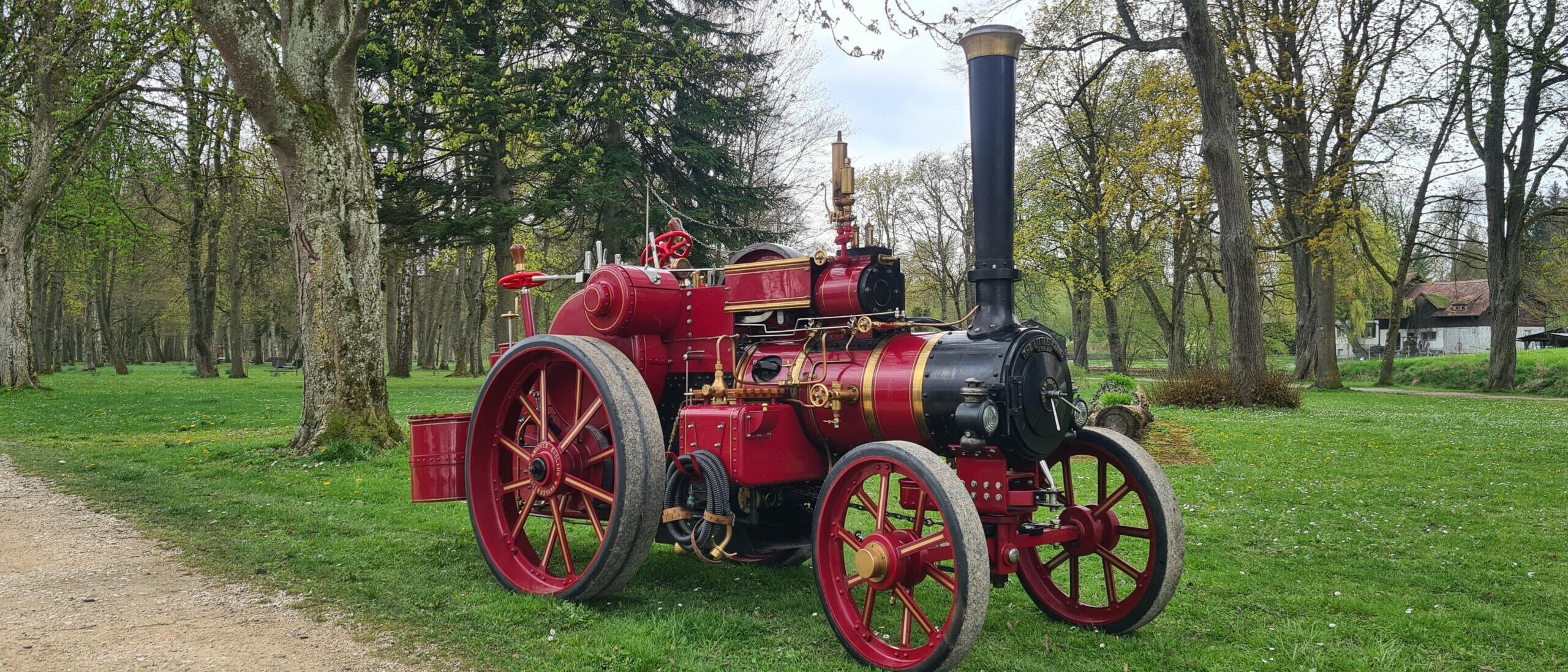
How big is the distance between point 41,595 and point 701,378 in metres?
3.87

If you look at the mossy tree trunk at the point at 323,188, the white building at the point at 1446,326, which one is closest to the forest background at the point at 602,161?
the mossy tree trunk at the point at 323,188

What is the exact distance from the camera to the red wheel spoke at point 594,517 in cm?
489

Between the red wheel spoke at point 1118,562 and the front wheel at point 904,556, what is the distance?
94 cm

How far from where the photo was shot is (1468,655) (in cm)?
429

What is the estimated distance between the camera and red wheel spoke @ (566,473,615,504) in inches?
191

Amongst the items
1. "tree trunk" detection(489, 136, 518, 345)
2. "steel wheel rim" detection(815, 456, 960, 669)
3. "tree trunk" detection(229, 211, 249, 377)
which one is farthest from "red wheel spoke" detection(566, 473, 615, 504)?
"tree trunk" detection(229, 211, 249, 377)

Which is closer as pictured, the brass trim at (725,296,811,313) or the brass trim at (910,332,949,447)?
the brass trim at (910,332,949,447)

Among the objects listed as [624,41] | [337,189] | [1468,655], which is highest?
[624,41]

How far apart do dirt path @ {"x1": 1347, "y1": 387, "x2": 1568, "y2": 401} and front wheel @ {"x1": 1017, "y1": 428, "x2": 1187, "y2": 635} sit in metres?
21.5

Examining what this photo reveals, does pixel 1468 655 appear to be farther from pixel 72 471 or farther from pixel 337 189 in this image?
pixel 72 471

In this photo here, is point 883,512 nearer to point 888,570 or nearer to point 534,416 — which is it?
point 888,570

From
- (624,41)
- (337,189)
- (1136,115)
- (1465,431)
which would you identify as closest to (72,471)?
(337,189)

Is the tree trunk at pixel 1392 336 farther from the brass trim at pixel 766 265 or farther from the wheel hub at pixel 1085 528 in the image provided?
the brass trim at pixel 766 265

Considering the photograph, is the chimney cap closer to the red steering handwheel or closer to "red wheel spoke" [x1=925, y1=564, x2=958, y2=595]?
"red wheel spoke" [x1=925, y1=564, x2=958, y2=595]
